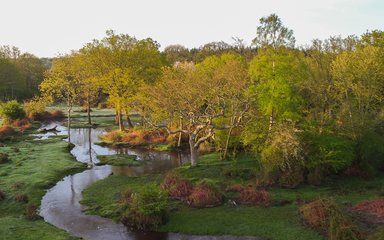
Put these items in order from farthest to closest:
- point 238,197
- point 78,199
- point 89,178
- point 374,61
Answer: point 374,61
point 89,178
point 78,199
point 238,197

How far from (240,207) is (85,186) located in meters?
16.1

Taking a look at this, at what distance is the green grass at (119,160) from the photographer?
47000 mm

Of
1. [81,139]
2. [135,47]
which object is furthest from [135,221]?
[135,47]

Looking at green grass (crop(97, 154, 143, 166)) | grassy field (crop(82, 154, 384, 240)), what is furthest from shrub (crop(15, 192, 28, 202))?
green grass (crop(97, 154, 143, 166))

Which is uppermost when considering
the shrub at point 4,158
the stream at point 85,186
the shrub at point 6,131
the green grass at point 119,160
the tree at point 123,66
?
the tree at point 123,66

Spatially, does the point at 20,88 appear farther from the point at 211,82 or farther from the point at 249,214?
the point at 249,214

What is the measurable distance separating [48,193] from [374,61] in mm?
36915

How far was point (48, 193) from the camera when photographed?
35375 mm

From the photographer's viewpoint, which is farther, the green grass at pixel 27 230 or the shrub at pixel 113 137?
the shrub at pixel 113 137

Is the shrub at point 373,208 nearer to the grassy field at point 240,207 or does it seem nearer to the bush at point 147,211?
the grassy field at point 240,207

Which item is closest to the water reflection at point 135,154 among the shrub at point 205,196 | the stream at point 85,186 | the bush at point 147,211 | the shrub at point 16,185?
the stream at point 85,186

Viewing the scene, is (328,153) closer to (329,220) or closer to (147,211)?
(329,220)

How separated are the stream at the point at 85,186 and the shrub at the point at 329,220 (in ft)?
14.7

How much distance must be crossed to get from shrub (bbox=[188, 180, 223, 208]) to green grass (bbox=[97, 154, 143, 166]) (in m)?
17.2
